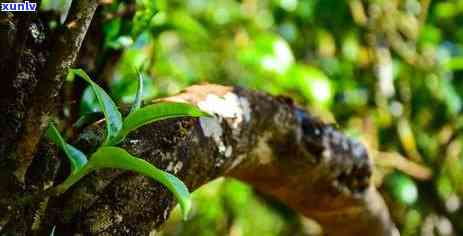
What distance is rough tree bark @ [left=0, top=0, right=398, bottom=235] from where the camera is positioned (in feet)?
1.53

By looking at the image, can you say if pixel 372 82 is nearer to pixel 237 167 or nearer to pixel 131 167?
pixel 237 167

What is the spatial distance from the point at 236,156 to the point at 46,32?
0.22 m

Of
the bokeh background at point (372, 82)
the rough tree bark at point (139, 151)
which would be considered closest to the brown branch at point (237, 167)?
the rough tree bark at point (139, 151)

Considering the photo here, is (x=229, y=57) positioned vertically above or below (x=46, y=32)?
below

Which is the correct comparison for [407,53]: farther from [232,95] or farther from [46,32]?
[46,32]

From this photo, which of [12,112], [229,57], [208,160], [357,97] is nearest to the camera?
[12,112]

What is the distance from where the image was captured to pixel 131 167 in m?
0.45

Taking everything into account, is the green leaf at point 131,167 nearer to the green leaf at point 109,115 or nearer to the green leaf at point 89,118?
the green leaf at point 109,115

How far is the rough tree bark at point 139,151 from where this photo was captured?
465mm

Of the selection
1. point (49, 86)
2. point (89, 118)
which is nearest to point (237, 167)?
point (89, 118)

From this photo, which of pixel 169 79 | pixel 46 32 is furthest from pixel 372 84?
pixel 46 32

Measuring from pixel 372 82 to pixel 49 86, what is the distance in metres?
1.49

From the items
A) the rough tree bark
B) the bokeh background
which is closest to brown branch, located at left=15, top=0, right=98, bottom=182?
the rough tree bark

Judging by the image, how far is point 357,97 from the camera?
1.84 metres
